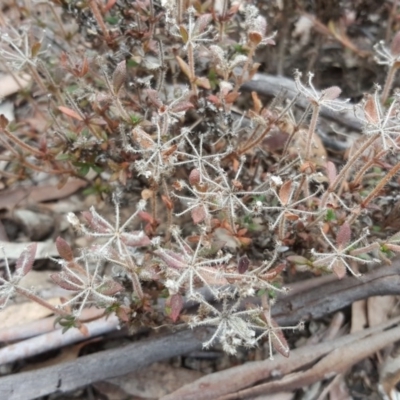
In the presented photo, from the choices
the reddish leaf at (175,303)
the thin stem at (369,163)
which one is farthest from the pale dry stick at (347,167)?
the reddish leaf at (175,303)

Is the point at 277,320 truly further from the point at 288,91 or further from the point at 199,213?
the point at 288,91

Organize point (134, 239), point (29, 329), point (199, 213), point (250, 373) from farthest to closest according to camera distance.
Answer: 1. point (29, 329)
2. point (250, 373)
3. point (199, 213)
4. point (134, 239)

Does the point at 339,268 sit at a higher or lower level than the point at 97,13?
lower

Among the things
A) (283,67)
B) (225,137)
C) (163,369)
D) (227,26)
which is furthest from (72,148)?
(283,67)

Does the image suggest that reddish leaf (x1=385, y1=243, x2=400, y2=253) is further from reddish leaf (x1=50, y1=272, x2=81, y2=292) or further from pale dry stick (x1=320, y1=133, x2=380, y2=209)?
reddish leaf (x1=50, y1=272, x2=81, y2=292)

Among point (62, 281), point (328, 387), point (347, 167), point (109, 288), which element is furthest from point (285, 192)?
point (328, 387)

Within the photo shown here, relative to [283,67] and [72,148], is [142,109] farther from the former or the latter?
[283,67]
